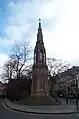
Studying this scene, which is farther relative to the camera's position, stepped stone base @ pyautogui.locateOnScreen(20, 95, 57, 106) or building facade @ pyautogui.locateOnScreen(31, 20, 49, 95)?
building facade @ pyautogui.locateOnScreen(31, 20, 49, 95)

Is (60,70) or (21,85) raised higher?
(60,70)

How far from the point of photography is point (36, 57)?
4009 centimetres

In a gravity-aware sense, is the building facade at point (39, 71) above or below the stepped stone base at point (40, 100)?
above

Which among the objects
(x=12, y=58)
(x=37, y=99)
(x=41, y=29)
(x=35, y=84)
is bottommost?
(x=37, y=99)

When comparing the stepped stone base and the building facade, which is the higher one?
the building facade

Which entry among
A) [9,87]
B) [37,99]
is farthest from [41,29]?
[9,87]

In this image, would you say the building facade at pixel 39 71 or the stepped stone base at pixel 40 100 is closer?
the stepped stone base at pixel 40 100

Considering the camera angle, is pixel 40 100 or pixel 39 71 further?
pixel 39 71

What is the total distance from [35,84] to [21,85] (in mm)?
12813

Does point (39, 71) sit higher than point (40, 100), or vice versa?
point (39, 71)

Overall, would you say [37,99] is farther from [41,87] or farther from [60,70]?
[60,70]

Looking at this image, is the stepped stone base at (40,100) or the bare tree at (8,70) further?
the bare tree at (8,70)

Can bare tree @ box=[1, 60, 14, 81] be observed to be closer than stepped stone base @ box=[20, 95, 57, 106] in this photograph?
No

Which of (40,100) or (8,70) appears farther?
(8,70)
